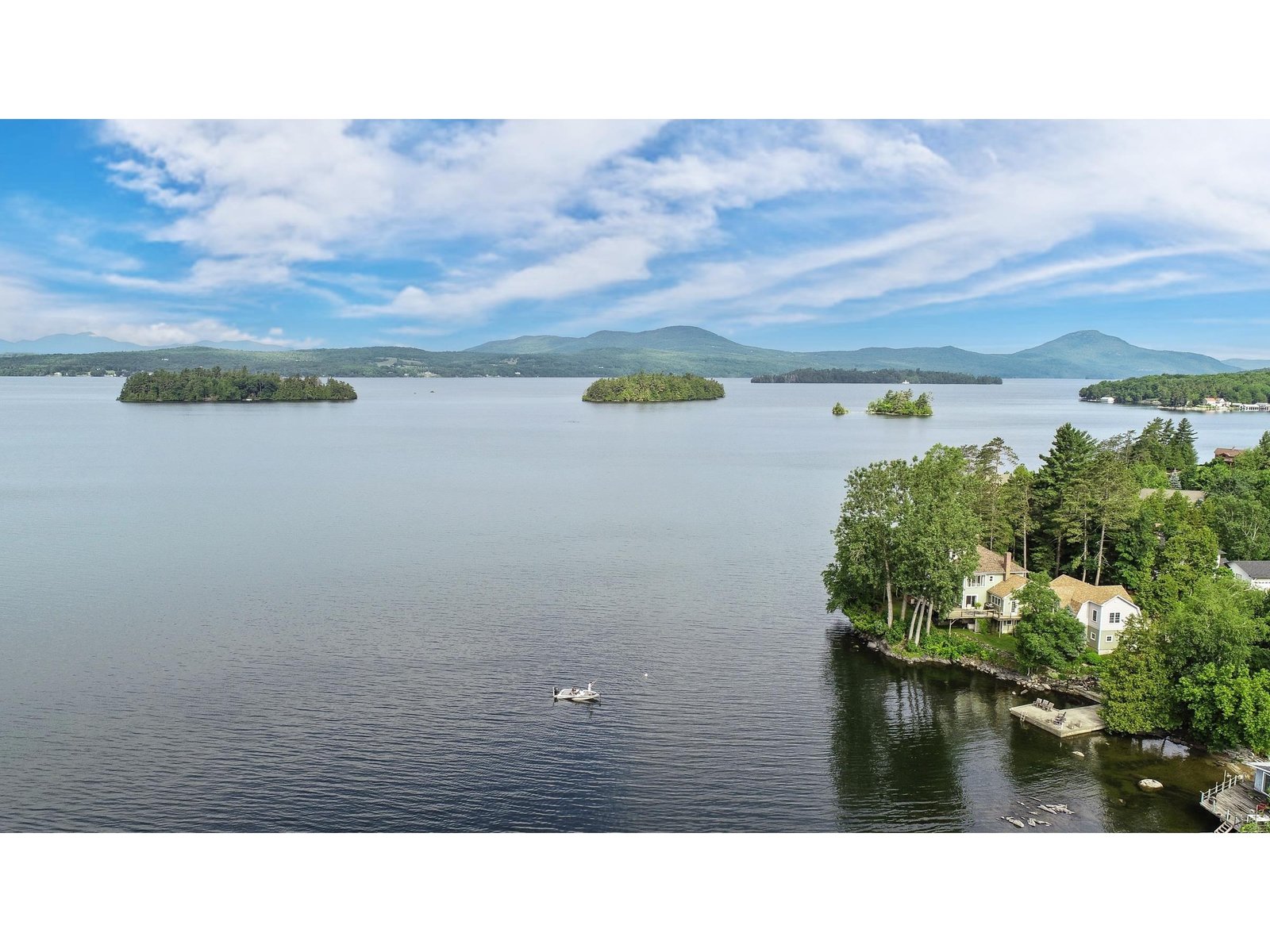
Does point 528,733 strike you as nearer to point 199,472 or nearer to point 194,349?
point 199,472

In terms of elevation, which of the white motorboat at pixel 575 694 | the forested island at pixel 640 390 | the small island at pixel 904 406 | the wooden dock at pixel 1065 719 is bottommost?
the wooden dock at pixel 1065 719

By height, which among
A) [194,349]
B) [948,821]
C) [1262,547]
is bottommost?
[948,821]

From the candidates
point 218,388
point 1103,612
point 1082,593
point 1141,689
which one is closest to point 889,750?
point 1141,689

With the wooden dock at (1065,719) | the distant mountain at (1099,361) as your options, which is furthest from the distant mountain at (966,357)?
the wooden dock at (1065,719)

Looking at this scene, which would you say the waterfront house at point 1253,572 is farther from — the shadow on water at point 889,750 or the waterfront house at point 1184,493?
the shadow on water at point 889,750

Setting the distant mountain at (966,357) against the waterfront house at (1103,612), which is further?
the distant mountain at (966,357)

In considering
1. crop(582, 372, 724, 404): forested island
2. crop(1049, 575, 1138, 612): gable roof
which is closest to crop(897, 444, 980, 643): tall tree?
crop(1049, 575, 1138, 612): gable roof

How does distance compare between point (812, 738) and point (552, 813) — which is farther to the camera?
point (812, 738)

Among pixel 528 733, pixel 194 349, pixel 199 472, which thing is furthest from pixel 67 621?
pixel 194 349
